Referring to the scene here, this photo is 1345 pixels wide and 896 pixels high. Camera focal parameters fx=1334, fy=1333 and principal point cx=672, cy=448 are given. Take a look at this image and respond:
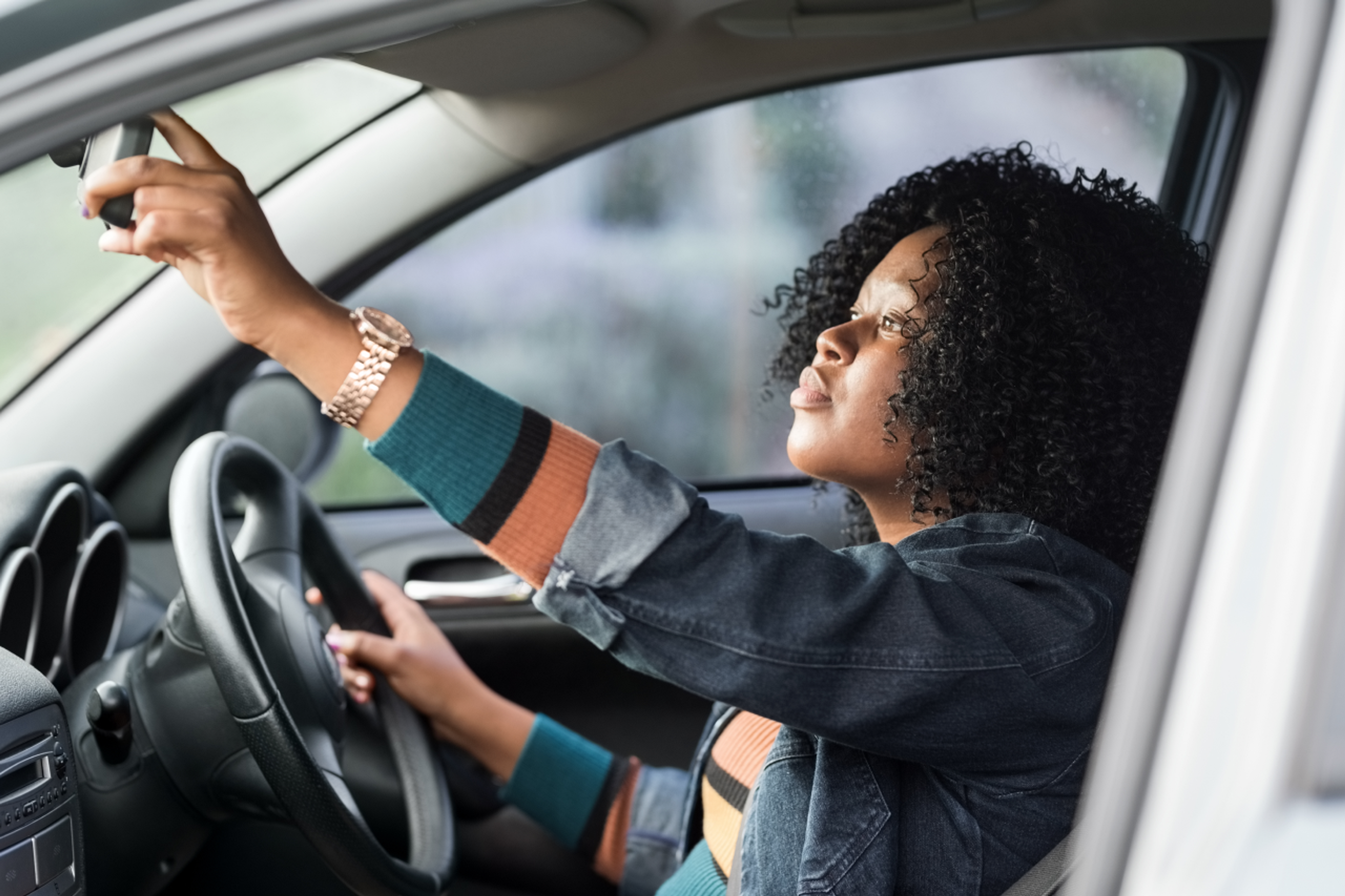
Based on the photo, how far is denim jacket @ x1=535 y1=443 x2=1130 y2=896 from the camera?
889mm

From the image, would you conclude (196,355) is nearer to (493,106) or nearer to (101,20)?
(493,106)

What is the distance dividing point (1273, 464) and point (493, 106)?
1.33 meters

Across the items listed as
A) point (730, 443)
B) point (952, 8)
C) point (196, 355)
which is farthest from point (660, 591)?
point (730, 443)

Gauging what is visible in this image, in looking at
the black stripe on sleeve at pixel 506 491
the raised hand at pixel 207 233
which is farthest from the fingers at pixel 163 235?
the black stripe on sleeve at pixel 506 491

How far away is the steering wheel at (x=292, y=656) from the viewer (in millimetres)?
1245

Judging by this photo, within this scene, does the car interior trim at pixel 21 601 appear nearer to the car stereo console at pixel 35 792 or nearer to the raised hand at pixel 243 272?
the car stereo console at pixel 35 792

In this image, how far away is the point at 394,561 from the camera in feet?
7.12

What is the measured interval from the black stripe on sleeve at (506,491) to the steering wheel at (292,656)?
17.7 inches

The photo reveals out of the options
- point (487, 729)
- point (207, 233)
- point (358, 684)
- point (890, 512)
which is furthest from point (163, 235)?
point (487, 729)

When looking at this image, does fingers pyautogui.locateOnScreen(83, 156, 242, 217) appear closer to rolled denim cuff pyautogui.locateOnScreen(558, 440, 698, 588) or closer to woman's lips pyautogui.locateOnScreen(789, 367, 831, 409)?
rolled denim cuff pyautogui.locateOnScreen(558, 440, 698, 588)

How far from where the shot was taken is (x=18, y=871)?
1021mm

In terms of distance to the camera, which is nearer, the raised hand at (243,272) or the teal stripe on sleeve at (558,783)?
the raised hand at (243,272)

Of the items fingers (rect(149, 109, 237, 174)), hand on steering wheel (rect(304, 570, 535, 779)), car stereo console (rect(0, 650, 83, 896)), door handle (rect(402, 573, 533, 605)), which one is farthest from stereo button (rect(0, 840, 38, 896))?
door handle (rect(402, 573, 533, 605))

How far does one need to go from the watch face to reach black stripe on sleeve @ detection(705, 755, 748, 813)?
0.56 meters
